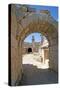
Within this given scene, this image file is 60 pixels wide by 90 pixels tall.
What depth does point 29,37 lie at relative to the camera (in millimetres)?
2424

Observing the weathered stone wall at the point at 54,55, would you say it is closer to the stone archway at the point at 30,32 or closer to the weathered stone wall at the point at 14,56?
the stone archway at the point at 30,32

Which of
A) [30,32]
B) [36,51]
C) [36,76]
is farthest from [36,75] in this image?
[30,32]

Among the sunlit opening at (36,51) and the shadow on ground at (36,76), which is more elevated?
the sunlit opening at (36,51)

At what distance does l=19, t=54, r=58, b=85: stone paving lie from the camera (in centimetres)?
242

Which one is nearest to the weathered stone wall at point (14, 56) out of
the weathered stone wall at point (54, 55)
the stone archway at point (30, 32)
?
the stone archway at point (30, 32)

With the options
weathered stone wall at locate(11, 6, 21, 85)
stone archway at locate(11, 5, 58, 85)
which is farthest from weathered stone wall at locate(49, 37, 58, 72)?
weathered stone wall at locate(11, 6, 21, 85)

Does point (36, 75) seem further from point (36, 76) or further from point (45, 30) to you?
point (45, 30)

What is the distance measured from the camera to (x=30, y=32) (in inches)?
95.7

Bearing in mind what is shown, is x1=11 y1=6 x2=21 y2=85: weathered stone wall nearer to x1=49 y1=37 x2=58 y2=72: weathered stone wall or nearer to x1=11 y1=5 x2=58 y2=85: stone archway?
x1=11 y1=5 x2=58 y2=85: stone archway

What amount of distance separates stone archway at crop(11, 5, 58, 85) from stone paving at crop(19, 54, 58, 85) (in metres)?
0.06

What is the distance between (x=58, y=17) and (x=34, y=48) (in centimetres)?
51

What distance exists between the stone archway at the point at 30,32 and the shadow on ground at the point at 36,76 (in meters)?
0.06

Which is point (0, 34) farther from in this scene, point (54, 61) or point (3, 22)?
point (54, 61)

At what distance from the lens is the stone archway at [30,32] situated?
2.40 m
